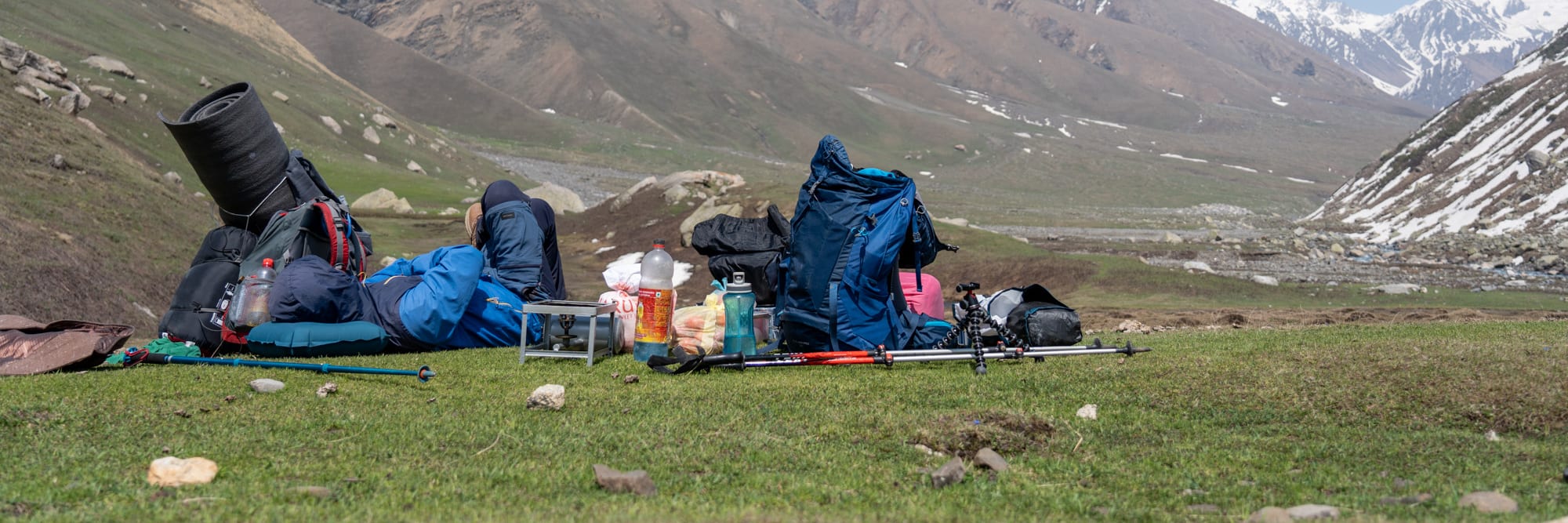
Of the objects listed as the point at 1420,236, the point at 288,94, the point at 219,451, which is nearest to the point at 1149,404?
the point at 219,451

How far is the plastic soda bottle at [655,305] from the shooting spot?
32.4 ft

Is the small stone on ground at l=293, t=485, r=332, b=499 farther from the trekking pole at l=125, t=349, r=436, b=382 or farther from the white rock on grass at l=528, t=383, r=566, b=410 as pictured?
the trekking pole at l=125, t=349, r=436, b=382

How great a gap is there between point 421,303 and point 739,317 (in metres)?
3.46

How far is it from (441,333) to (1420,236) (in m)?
55.3

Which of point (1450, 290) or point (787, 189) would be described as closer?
point (1450, 290)

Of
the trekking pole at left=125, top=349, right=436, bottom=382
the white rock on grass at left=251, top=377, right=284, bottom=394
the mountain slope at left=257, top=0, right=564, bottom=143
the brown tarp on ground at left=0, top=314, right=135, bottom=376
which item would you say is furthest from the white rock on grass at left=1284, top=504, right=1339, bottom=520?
the mountain slope at left=257, top=0, right=564, bottom=143

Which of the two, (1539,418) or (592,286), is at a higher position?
(1539,418)

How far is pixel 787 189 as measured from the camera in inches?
1507

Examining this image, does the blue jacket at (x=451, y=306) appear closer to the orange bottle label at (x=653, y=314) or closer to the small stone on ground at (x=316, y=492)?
the orange bottle label at (x=653, y=314)

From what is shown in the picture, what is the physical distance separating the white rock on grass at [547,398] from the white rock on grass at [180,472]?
256 cm

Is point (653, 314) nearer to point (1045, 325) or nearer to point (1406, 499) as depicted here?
point (1045, 325)

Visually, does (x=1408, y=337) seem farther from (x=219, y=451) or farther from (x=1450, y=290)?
(x=1450, y=290)

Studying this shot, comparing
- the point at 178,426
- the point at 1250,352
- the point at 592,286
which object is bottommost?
the point at 592,286

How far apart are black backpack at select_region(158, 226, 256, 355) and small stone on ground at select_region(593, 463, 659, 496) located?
6896 mm
